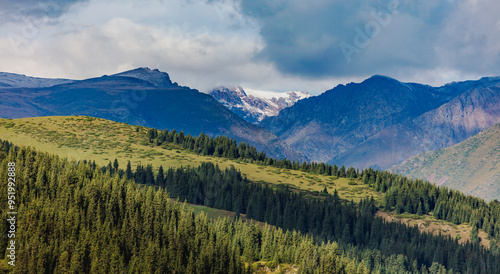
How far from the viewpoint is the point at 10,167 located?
155625mm

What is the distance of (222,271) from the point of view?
537 feet

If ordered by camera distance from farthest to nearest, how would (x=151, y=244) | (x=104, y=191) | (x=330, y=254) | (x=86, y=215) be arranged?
1. (x=330, y=254)
2. (x=104, y=191)
3. (x=86, y=215)
4. (x=151, y=244)

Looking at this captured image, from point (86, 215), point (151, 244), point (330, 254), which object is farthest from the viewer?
point (330, 254)

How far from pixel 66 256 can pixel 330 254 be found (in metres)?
101

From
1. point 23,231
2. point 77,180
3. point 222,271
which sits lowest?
point 222,271

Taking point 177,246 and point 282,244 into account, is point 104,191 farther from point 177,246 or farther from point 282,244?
point 282,244

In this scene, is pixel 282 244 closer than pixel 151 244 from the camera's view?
No

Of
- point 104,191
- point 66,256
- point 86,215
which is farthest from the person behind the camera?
point 104,191

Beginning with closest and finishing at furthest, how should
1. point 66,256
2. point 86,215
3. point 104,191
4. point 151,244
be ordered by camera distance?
1. point 66,256
2. point 151,244
3. point 86,215
4. point 104,191

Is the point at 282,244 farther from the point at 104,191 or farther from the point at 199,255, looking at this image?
the point at 104,191

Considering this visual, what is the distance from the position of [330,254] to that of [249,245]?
3168 cm

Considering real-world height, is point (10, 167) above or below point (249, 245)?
above

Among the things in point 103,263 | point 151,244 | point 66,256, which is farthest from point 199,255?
point 66,256

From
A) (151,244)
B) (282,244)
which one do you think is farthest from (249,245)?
(151,244)
